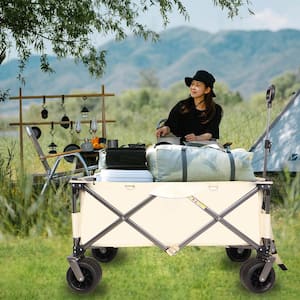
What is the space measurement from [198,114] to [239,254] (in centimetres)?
91

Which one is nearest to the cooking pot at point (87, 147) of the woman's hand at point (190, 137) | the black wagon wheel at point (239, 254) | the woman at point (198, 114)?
the woman at point (198, 114)

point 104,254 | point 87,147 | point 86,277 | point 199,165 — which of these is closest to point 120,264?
point 104,254

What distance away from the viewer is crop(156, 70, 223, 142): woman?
4051 mm

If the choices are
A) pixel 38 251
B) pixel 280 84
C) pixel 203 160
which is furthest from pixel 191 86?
pixel 280 84

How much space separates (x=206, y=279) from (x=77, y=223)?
0.86 meters

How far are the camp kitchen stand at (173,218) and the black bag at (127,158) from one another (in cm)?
11

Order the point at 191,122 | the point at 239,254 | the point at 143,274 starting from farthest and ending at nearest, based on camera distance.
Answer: the point at 191,122, the point at 239,254, the point at 143,274

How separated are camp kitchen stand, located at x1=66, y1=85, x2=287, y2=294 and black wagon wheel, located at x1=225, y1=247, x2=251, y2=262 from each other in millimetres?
642

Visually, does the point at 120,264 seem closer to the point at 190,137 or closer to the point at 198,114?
the point at 190,137

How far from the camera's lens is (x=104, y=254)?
3.79 m

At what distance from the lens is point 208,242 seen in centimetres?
309

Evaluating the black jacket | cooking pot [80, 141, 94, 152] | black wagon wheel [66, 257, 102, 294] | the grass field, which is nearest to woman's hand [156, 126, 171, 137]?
the black jacket

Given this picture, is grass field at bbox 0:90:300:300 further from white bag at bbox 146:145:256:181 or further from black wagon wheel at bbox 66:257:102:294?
white bag at bbox 146:145:256:181

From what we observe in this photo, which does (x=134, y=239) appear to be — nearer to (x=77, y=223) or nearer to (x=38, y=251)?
(x=77, y=223)
